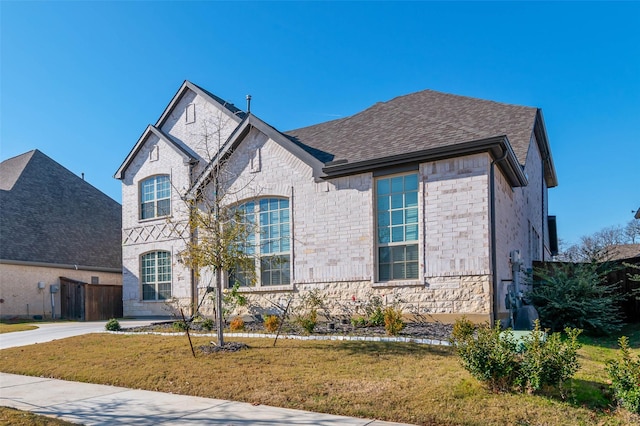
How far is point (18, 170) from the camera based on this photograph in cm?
2628

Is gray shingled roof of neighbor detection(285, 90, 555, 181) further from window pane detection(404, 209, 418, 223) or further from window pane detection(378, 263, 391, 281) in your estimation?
window pane detection(378, 263, 391, 281)

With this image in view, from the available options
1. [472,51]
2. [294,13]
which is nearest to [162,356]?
[294,13]

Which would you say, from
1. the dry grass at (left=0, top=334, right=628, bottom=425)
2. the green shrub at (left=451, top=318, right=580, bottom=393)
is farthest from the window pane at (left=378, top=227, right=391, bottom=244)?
the green shrub at (left=451, top=318, right=580, bottom=393)

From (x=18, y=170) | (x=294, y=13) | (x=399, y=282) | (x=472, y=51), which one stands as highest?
(x=294, y=13)

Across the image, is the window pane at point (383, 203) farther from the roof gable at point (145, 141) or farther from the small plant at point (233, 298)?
the roof gable at point (145, 141)

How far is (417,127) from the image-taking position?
14422 mm

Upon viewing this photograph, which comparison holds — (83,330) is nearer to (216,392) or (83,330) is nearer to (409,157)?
(216,392)

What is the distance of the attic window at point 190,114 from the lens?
63.5 ft

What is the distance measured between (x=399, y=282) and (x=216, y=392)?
23.3 feet

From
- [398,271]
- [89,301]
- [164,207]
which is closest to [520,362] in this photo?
[398,271]

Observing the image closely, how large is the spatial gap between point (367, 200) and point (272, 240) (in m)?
3.66

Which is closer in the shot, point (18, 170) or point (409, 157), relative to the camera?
point (409, 157)

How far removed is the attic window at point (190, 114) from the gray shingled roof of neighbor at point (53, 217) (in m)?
10.4

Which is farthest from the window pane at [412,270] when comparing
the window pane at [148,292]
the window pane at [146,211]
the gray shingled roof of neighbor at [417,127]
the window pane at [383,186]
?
the window pane at [146,211]
